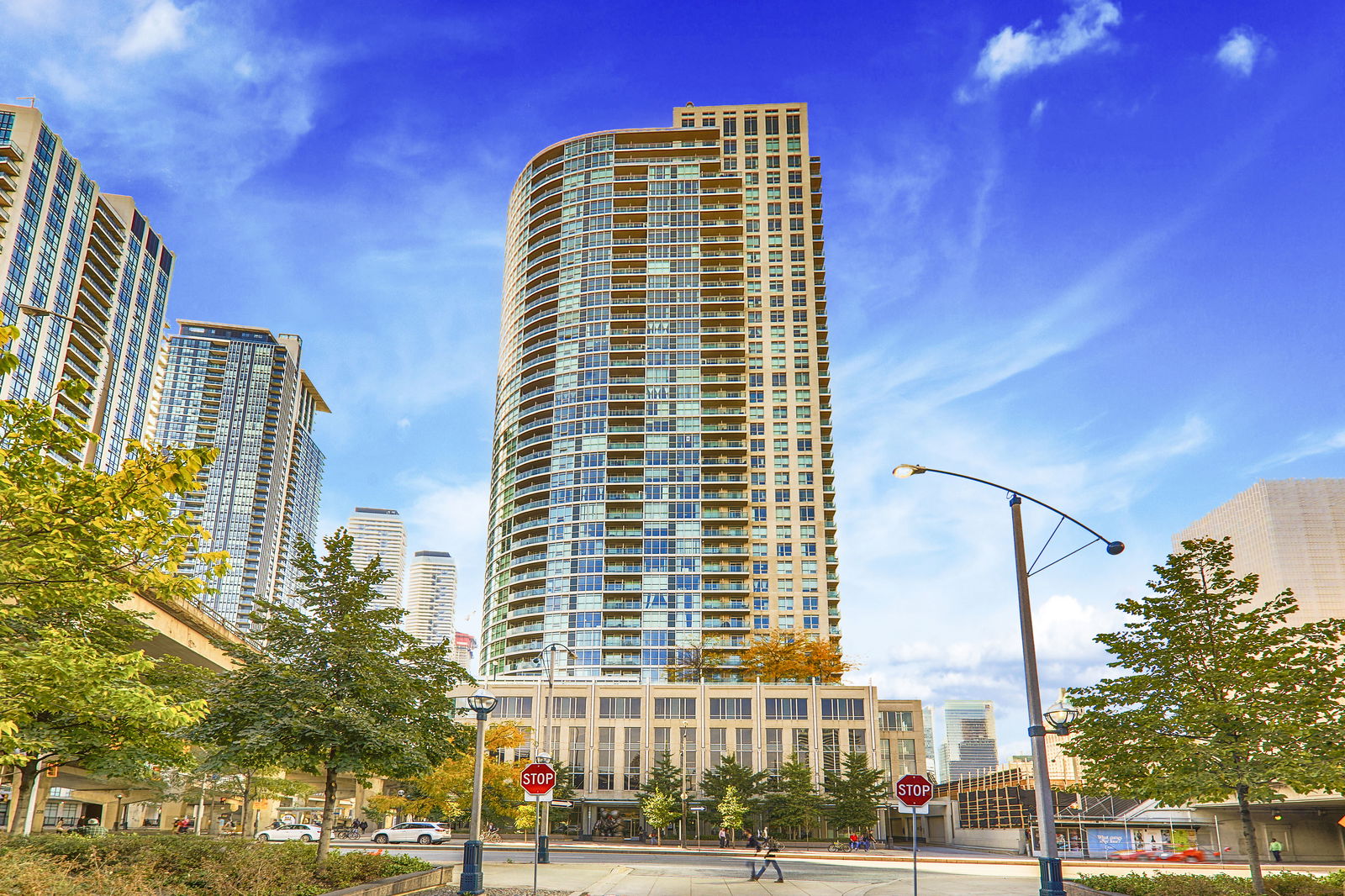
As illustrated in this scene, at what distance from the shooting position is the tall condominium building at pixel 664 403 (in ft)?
415

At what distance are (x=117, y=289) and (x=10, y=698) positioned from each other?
156m

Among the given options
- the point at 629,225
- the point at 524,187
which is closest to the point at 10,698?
the point at 629,225

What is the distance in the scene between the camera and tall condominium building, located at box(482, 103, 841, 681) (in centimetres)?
12650

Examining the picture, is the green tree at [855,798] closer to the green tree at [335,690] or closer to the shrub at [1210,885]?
the shrub at [1210,885]

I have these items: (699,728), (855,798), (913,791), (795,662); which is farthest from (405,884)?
(795,662)

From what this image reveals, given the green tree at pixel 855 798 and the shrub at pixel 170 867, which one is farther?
the green tree at pixel 855 798

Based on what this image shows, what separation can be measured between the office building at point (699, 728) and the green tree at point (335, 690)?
6692 centimetres

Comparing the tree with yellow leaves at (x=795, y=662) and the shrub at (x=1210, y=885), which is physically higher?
the tree with yellow leaves at (x=795, y=662)

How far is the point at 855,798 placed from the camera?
233 feet

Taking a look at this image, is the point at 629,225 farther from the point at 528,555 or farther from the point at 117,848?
the point at 117,848

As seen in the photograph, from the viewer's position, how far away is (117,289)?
145m

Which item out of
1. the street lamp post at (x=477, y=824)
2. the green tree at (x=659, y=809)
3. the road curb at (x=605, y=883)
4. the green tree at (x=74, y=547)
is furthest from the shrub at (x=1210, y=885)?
the green tree at (x=659, y=809)

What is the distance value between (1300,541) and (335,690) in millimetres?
172345

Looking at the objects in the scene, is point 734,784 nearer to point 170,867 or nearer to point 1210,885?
point 1210,885
